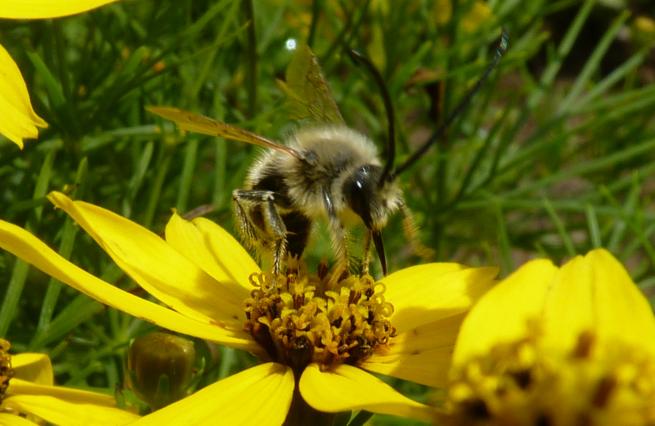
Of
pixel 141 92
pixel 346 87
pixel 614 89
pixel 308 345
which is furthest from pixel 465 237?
pixel 614 89

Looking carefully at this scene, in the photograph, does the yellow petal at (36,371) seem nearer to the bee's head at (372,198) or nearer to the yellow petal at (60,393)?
the yellow petal at (60,393)

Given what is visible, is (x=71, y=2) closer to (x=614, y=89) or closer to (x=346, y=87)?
(x=346, y=87)

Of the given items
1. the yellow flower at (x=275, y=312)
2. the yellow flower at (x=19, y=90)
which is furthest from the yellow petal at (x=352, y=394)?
the yellow flower at (x=19, y=90)

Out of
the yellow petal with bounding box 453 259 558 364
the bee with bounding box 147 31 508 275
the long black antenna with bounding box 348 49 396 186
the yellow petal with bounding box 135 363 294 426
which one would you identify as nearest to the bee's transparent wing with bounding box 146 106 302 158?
the bee with bounding box 147 31 508 275

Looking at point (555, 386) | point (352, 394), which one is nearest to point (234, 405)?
point (352, 394)

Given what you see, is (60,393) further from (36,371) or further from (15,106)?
(15,106)
